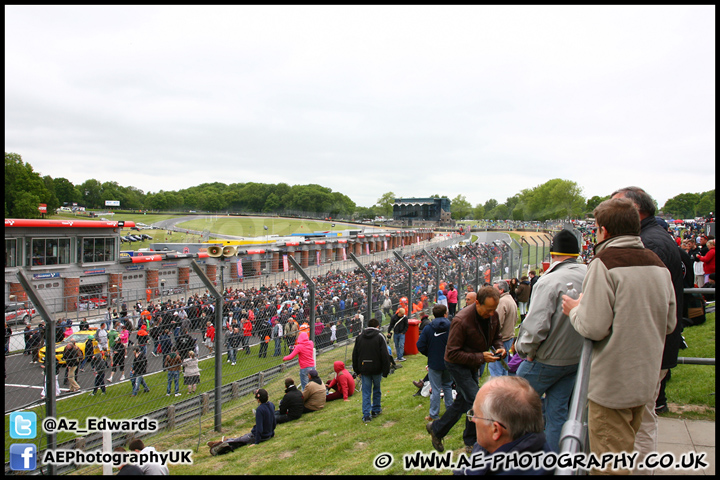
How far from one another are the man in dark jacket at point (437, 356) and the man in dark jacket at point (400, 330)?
409 centimetres

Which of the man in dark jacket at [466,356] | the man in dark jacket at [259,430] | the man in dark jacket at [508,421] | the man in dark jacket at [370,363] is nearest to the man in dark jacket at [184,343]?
the man in dark jacket at [259,430]

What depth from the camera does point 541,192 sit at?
118 m

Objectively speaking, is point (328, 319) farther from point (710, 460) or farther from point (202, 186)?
point (202, 186)

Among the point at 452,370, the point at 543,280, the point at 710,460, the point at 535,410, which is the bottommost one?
the point at 710,460

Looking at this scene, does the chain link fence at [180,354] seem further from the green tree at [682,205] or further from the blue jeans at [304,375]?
the green tree at [682,205]

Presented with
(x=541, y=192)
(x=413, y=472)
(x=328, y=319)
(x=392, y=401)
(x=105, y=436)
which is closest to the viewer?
(x=413, y=472)

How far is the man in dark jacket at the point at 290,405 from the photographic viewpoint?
7.34 metres

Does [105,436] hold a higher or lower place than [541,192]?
lower

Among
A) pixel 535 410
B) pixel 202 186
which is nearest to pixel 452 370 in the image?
pixel 535 410

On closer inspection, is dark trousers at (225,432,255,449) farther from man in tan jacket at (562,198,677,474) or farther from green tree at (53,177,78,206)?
green tree at (53,177,78,206)

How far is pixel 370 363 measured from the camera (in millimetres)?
6309

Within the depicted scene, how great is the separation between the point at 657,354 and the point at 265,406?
5.37 m

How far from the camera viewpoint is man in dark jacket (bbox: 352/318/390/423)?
247 inches

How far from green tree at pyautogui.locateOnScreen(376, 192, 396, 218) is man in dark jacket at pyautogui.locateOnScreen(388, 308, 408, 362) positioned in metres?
145
